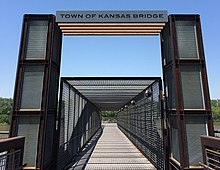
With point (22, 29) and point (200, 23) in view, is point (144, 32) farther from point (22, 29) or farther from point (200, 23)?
point (22, 29)

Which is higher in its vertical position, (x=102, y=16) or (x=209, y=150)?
(x=102, y=16)

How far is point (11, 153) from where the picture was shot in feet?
11.3

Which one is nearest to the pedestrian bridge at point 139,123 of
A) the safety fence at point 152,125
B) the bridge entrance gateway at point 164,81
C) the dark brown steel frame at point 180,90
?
the safety fence at point 152,125

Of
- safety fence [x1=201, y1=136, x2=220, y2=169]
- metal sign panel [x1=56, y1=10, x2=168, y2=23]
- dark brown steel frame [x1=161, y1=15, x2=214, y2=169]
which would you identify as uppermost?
metal sign panel [x1=56, y1=10, x2=168, y2=23]

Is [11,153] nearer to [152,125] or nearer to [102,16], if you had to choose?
[102,16]

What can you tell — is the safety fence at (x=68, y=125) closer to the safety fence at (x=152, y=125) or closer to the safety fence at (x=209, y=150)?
the safety fence at (x=152, y=125)

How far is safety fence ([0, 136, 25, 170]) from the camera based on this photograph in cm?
315

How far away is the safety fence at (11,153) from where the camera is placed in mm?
3150

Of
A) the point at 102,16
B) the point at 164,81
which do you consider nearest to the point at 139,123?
the point at 164,81

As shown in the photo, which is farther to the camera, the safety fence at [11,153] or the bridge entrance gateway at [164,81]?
the bridge entrance gateway at [164,81]

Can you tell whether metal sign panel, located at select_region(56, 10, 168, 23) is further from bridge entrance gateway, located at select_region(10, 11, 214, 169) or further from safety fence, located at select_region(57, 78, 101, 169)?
safety fence, located at select_region(57, 78, 101, 169)

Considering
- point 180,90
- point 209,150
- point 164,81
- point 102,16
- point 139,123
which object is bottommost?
point 209,150

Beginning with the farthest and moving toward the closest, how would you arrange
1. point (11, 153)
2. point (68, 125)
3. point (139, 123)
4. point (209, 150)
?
point (139, 123)
point (68, 125)
point (209, 150)
point (11, 153)

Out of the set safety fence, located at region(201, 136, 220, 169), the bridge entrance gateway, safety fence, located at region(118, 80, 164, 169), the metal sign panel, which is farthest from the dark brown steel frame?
safety fence, located at region(118, 80, 164, 169)
